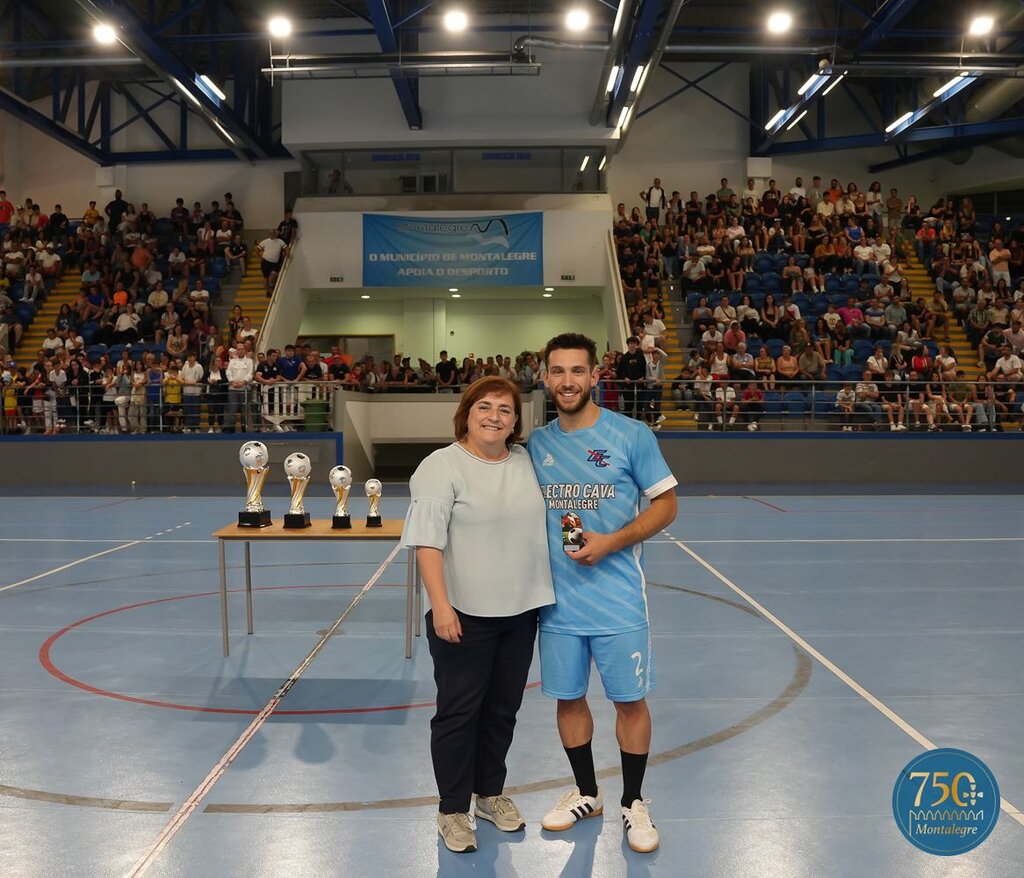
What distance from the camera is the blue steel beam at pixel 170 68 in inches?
714

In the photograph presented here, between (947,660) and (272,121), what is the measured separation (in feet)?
86.7

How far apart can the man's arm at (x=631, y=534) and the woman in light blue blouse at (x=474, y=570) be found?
7.9 inches

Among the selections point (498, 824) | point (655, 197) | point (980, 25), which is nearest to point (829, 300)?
point (655, 197)

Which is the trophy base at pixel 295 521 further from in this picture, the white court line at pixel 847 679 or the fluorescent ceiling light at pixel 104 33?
the fluorescent ceiling light at pixel 104 33

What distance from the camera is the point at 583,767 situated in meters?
3.89

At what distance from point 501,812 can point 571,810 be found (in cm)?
27

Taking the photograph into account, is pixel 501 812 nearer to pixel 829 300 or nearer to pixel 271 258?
pixel 829 300

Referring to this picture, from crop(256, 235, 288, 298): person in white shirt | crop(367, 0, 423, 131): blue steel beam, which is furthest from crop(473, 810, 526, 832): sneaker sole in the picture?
crop(256, 235, 288, 298): person in white shirt

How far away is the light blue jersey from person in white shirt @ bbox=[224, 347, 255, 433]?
16.5 meters

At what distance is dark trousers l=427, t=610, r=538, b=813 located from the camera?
12.0 feet

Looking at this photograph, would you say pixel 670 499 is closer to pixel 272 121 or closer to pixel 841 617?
pixel 841 617

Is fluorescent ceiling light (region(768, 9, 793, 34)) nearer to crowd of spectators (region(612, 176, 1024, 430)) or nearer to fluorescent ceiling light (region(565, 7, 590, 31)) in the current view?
fluorescent ceiling light (region(565, 7, 590, 31))

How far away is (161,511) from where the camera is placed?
14.9m

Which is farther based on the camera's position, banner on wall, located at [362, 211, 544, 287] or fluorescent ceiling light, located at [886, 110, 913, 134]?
banner on wall, located at [362, 211, 544, 287]
